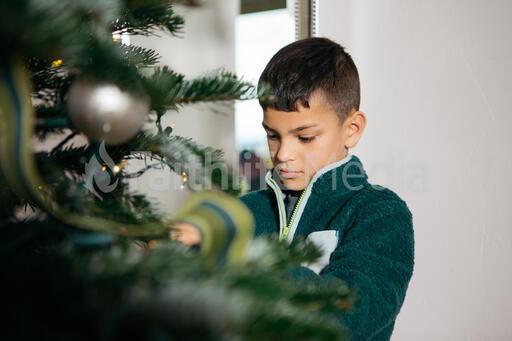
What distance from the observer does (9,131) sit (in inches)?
7.5

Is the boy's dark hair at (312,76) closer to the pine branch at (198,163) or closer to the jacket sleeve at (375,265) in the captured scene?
the jacket sleeve at (375,265)

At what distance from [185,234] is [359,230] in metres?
0.34

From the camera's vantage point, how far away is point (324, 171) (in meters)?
0.69

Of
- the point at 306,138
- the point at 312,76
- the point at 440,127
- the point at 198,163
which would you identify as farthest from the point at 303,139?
the point at 440,127

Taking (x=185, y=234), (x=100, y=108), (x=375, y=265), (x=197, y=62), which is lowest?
(x=375, y=265)

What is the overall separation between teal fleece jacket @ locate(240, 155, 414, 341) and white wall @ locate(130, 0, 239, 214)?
242mm

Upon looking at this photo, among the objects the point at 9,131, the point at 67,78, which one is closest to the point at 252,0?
the point at 67,78

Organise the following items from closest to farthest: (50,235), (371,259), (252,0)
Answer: (50,235), (371,259), (252,0)

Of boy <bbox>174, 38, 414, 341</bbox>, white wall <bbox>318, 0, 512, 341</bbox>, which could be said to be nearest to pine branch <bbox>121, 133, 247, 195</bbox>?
boy <bbox>174, 38, 414, 341</bbox>

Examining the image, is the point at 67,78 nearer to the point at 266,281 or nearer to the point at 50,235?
the point at 50,235

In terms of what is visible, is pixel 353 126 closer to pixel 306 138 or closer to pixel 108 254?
pixel 306 138

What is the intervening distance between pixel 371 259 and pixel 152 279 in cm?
39

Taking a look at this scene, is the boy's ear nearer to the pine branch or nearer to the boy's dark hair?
the boy's dark hair

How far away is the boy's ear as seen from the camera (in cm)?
77
